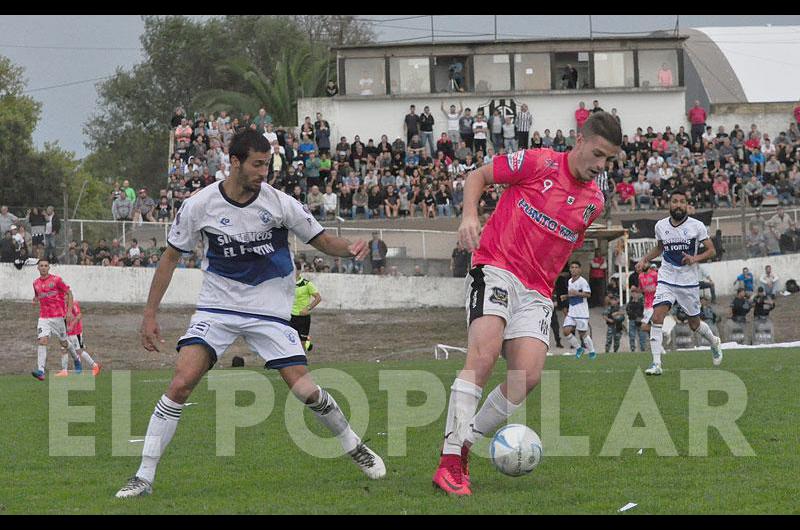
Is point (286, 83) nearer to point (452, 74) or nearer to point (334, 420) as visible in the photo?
point (452, 74)

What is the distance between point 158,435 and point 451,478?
198 cm

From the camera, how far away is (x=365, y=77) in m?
50.5

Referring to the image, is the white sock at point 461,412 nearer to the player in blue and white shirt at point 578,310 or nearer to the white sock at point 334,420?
the white sock at point 334,420

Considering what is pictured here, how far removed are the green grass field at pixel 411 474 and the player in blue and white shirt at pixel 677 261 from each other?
13.0 ft

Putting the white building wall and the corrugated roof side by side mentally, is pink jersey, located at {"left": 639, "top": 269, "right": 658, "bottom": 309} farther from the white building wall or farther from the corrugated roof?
the corrugated roof

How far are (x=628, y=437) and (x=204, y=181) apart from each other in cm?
3103

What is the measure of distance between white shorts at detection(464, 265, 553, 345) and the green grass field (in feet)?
3.36

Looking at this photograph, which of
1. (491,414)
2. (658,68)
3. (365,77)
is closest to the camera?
(491,414)

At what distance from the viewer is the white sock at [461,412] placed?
7.96 metres

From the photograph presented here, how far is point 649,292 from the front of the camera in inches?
997

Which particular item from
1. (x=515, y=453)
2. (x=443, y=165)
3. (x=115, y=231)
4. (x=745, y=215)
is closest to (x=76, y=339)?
(x=115, y=231)

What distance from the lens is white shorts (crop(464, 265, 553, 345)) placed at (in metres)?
8.19

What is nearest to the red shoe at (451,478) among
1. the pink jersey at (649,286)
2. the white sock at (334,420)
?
the white sock at (334,420)

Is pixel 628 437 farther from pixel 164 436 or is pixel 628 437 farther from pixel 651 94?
pixel 651 94
